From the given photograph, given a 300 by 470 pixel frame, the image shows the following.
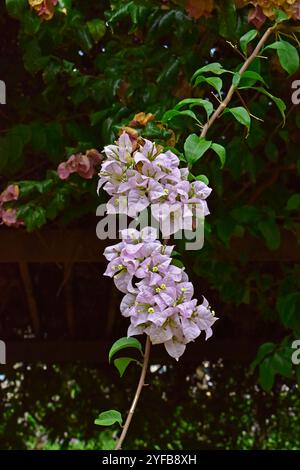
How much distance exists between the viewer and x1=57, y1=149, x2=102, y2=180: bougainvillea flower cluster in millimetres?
1490

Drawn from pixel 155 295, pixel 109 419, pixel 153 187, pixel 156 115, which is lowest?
pixel 109 419

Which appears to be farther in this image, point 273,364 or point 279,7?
point 273,364

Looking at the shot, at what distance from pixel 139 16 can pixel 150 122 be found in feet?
0.74

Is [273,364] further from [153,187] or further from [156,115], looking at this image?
[153,187]

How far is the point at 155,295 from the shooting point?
2.88ft

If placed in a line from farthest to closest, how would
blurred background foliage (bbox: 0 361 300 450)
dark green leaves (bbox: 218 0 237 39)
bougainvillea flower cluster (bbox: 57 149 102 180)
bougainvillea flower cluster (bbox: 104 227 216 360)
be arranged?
blurred background foliage (bbox: 0 361 300 450)
bougainvillea flower cluster (bbox: 57 149 102 180)
dark green leaves (bbox: 218 0 237 39)
bougainvillea flower cluster (bbox: 104 227 216 360)

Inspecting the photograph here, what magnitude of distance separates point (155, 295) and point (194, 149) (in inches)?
9.7

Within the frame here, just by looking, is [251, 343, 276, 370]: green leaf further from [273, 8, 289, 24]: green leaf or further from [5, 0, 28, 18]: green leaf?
[5, 0, 28, 18]: green leaf

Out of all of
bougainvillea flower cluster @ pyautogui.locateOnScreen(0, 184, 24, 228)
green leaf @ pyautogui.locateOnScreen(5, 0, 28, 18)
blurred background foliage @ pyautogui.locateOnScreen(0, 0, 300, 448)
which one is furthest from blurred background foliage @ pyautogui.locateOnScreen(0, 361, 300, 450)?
green leaf @ pyautogui.locateOnScreen(5, 0, 28, 18)

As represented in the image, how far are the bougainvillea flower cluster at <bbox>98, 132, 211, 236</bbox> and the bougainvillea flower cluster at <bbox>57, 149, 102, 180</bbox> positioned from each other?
524 mm

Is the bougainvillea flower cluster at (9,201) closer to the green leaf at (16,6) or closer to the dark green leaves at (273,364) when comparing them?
the green leaf at (16,6)

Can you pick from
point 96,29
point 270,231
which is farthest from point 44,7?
point 270,231

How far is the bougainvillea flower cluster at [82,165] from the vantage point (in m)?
1.49
